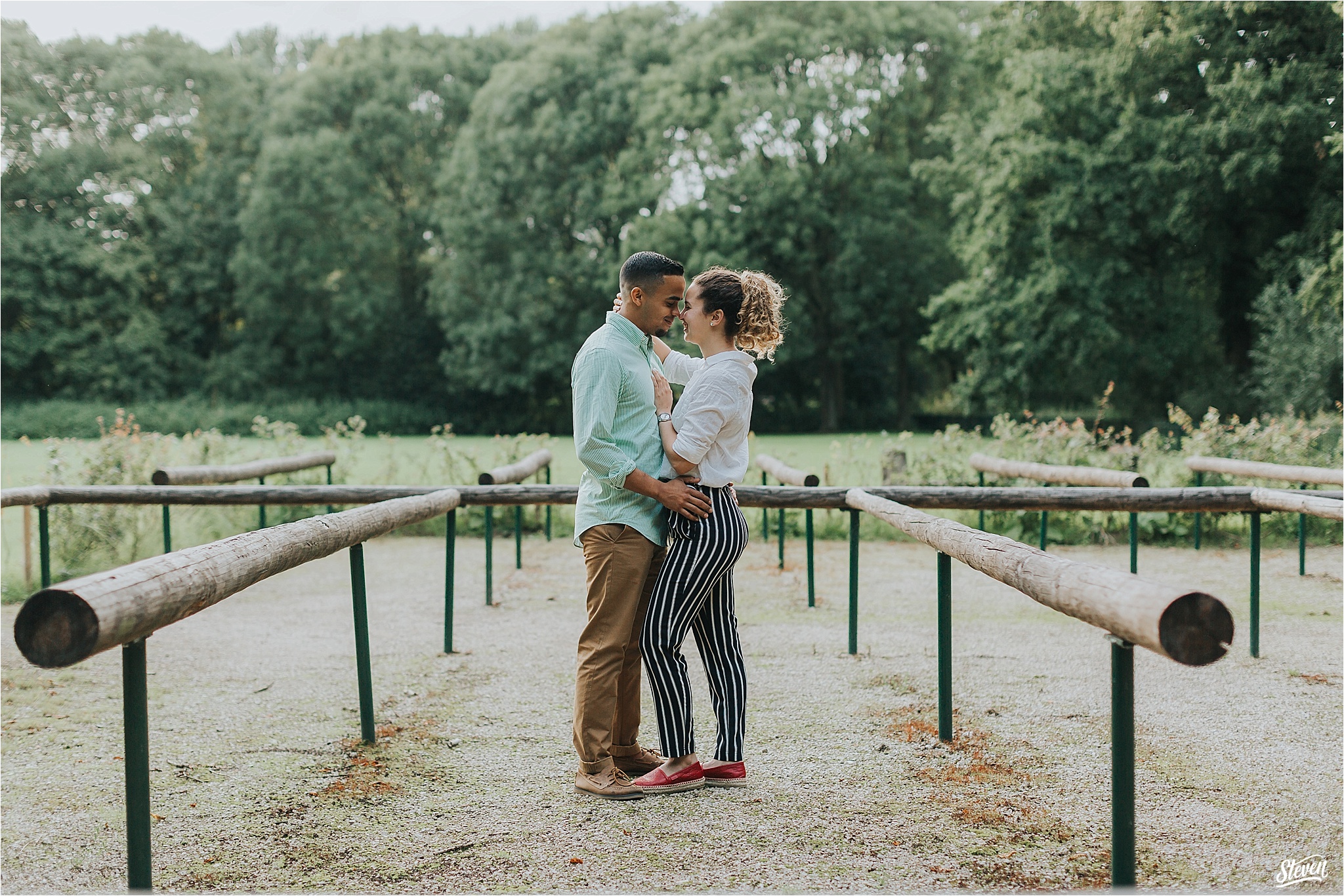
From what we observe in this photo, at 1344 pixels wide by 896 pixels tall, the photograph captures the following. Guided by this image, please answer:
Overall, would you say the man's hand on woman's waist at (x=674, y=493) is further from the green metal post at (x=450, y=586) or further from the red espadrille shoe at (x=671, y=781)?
the green metal post at (x=450, y=586)

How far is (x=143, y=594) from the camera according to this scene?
2.02m

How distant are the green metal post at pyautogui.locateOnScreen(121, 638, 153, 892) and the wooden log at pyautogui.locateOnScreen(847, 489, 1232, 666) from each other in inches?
80.9

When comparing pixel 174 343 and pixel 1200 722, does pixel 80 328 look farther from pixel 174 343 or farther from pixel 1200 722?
pixel 1200 722

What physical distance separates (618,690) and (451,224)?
1161 inches

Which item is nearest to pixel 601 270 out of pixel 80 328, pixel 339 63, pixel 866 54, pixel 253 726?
pixel 866 54

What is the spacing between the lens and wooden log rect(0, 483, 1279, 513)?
556 centimetres

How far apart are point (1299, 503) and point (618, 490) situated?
12.1ft

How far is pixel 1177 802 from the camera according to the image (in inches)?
137

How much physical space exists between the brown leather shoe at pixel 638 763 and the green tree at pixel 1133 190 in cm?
2072

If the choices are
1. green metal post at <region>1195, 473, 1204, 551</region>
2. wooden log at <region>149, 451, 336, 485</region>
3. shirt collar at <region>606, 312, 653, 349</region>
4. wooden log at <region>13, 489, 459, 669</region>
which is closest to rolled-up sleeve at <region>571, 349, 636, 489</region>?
shirt collar at <region>606, 312, 653, 349</region>

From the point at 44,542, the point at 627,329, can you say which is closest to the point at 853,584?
the point at 627,329

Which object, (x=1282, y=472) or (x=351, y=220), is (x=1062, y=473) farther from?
(x=351, y=220)

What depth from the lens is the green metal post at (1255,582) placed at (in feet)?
18.3

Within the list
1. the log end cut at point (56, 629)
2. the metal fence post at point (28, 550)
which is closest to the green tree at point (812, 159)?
the metal fence post at point (28, 550)
